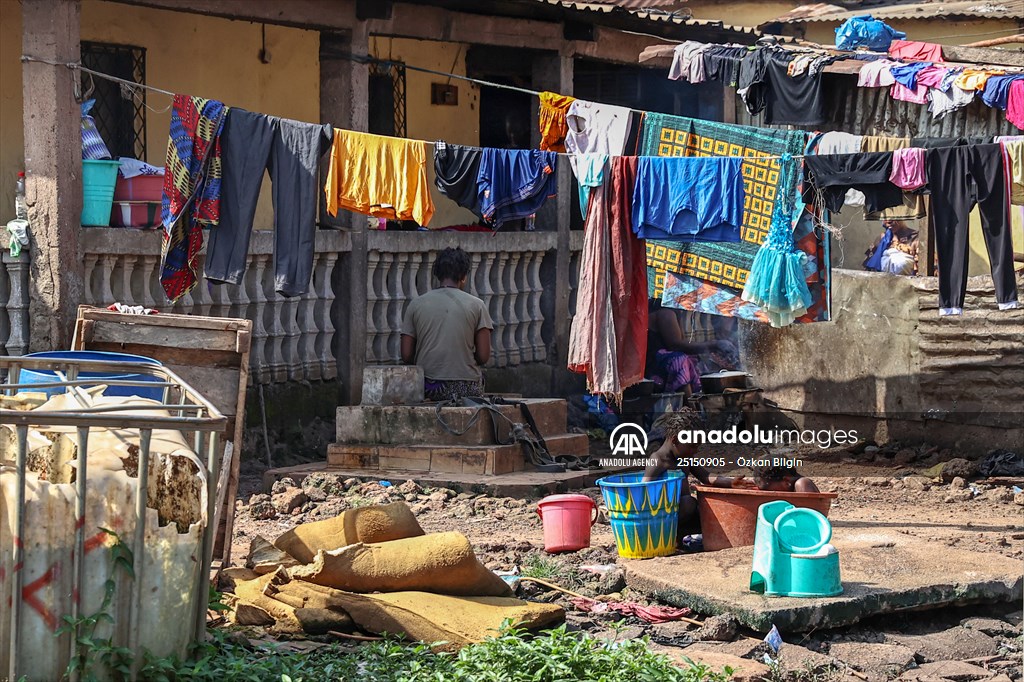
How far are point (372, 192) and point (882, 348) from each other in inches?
195

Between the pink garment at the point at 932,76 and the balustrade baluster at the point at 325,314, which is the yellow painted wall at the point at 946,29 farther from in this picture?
the balustrade baluster at the point at 325,314

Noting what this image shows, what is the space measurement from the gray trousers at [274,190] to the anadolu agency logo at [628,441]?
139 inches


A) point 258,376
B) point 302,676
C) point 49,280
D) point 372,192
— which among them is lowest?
point 302,676

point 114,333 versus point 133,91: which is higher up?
point 133,91

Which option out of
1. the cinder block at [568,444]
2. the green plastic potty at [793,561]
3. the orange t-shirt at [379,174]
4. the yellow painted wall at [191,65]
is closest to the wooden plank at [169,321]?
the orange t-shirt at [379,174]

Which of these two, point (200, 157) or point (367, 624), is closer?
point (367, 624)

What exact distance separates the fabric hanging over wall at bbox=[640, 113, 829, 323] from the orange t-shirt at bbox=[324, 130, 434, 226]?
1731mm

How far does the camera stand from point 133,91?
11.2 m

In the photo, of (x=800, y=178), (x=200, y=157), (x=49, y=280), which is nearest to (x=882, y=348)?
(x=800, y=178)

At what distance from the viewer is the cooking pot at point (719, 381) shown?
1345 cm

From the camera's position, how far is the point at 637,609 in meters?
7.04

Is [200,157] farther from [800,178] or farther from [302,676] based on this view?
[302,676]

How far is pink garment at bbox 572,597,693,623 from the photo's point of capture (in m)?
6.93

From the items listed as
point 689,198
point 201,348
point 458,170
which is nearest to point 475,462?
point 458,170
